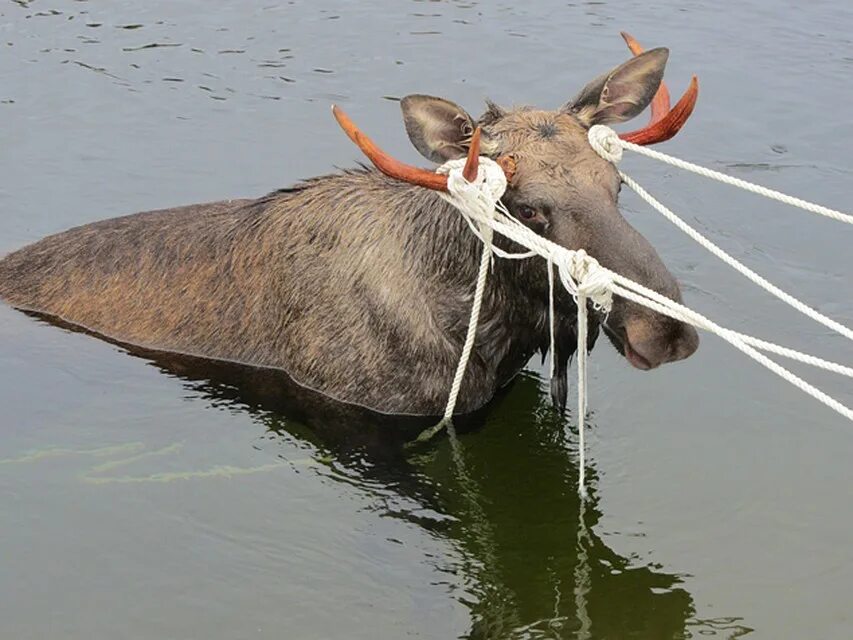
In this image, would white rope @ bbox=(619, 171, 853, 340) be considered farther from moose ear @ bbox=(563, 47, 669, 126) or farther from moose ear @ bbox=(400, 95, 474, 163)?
moose ear @ bbox=(400, 95, 474, 163)

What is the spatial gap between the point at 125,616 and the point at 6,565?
65cm

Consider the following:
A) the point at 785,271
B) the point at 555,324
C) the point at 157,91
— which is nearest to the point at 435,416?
the point at 555,324

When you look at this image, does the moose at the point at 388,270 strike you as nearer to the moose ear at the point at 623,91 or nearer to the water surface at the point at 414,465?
the moose ear at the point at 623,91

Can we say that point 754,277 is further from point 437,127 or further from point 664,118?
point 437,127

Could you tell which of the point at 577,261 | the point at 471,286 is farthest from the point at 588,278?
the point at 471,286

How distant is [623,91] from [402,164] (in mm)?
1037

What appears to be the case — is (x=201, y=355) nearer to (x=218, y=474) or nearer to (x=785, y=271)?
(x=218, y=474)

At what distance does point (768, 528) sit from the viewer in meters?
5.56

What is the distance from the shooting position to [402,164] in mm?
4934

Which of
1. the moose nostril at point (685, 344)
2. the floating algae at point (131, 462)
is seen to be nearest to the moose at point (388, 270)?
the moose nostril at point (685, 344)

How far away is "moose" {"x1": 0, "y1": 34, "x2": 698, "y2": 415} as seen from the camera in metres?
4.99

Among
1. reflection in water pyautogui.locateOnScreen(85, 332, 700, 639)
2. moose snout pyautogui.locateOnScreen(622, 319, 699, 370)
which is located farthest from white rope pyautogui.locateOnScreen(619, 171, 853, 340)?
reflection in water pyautogui.locateOnScreen(85, 332, 700, 639)

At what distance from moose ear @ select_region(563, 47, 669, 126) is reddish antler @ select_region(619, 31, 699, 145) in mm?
103

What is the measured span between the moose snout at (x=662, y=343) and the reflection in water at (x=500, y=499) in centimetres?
99
